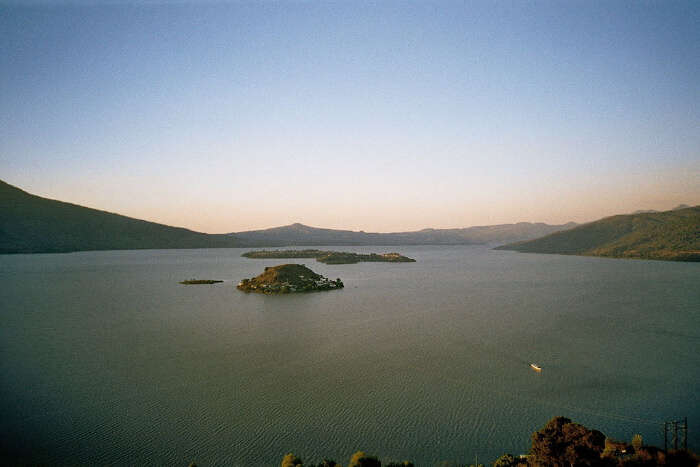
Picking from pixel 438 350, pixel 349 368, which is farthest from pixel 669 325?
pixel 349 368

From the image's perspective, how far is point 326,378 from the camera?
2081 centimetres

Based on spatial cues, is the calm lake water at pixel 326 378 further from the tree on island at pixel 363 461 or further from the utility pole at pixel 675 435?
the tree on island at pixel 363 461

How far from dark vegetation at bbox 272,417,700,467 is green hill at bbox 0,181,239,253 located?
17313 cm

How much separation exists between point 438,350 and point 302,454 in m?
14.7

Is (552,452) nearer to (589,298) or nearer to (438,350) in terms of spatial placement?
(438,350)

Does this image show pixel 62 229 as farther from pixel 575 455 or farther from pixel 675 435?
pixel 675 435

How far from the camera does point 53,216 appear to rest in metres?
166

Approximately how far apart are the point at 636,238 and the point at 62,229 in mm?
226240

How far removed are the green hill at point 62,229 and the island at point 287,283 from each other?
132447 mm

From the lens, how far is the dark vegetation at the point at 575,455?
1078 cm

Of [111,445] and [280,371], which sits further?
[280,371]

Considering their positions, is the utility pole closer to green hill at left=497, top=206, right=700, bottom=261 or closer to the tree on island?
the tree on island

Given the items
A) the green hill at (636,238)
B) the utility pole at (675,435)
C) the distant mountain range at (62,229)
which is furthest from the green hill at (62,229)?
the green hill at (636,238)

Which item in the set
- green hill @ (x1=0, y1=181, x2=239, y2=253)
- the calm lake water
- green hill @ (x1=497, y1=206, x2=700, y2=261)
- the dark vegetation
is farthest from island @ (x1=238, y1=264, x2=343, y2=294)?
green hill @ (x1=0, y1=181, x2=239, y2=253)
